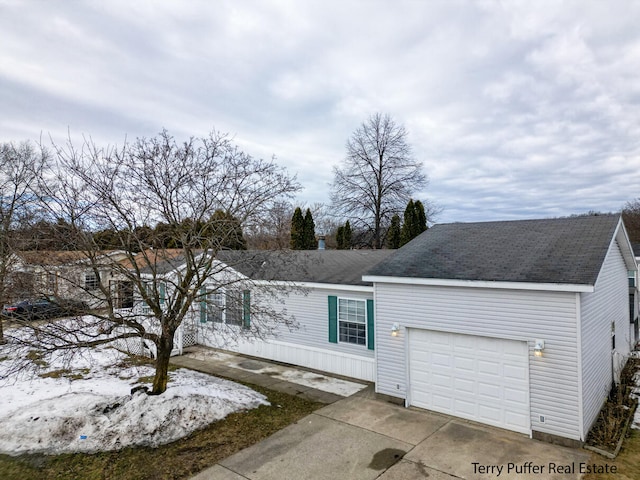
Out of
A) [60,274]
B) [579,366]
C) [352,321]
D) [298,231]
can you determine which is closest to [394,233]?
[298,231]

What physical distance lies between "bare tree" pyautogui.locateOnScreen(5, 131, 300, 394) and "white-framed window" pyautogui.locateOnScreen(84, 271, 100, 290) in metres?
0.02

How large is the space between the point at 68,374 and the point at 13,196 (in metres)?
7.87

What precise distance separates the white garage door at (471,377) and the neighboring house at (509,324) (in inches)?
0.8

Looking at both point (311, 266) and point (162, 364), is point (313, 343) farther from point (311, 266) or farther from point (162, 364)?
point (162, 364)

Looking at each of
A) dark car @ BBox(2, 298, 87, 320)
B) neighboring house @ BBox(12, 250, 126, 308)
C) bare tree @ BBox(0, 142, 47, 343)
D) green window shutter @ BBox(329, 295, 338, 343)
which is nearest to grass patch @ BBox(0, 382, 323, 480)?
bare tree @ BBox(0, 142, 47, 343)

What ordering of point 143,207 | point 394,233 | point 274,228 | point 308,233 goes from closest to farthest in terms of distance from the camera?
point 143,207
point 274,228
point 394,233
point 308,233

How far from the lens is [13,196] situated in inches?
537

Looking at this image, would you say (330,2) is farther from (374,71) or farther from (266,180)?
(266,180)

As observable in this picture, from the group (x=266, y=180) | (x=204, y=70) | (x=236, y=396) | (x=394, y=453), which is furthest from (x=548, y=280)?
(x=204, y=70)

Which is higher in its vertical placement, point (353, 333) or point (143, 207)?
point (143, 207)

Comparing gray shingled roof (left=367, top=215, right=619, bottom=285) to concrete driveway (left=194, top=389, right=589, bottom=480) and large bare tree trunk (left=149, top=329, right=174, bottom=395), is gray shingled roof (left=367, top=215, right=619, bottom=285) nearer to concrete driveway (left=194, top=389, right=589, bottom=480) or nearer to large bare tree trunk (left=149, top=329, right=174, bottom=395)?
concrete driveway (left=194, top=389, right=589, bottom=480)

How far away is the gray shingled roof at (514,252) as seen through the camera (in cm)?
660

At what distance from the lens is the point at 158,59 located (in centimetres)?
1023

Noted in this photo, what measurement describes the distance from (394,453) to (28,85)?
13858 mm
